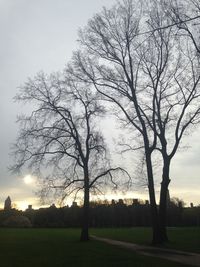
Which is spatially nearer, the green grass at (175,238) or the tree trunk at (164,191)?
the green grass at (175,238)

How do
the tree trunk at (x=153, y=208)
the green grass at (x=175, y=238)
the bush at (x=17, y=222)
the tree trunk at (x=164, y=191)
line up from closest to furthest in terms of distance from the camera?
1. the green grass at (x=175, y=238)
2. the tree trunk at (x=153, y=208)
3. the tree trunk at (x=164, y=191)
4. the bush at (x=17, y=222)

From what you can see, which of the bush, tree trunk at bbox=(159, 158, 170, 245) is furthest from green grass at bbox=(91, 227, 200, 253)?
the bush

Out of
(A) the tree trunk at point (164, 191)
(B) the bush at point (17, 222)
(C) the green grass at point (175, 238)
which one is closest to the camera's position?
(C) the green grass at point (175, 238)

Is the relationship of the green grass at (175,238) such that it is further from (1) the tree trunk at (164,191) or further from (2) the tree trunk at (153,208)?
(1) the tree trunk at (164,191)

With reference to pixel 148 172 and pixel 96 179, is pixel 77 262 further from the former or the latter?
pixel 96 179

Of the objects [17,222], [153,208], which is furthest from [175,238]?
[17,222]

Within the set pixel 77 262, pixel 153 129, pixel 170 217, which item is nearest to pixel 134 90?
pixel 153 129

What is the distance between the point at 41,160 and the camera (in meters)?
33.0

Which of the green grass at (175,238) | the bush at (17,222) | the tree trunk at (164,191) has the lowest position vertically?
the green grass at (175,238)

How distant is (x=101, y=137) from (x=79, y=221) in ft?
239

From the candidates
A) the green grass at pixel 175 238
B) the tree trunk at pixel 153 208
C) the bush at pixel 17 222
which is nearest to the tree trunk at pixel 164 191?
the tree trunk at pixel 153 208

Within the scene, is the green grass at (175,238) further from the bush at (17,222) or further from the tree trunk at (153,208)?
the bush at (17,222)

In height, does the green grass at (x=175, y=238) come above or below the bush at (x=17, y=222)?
below

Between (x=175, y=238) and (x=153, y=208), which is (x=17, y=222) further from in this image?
(x=153, y=208)
